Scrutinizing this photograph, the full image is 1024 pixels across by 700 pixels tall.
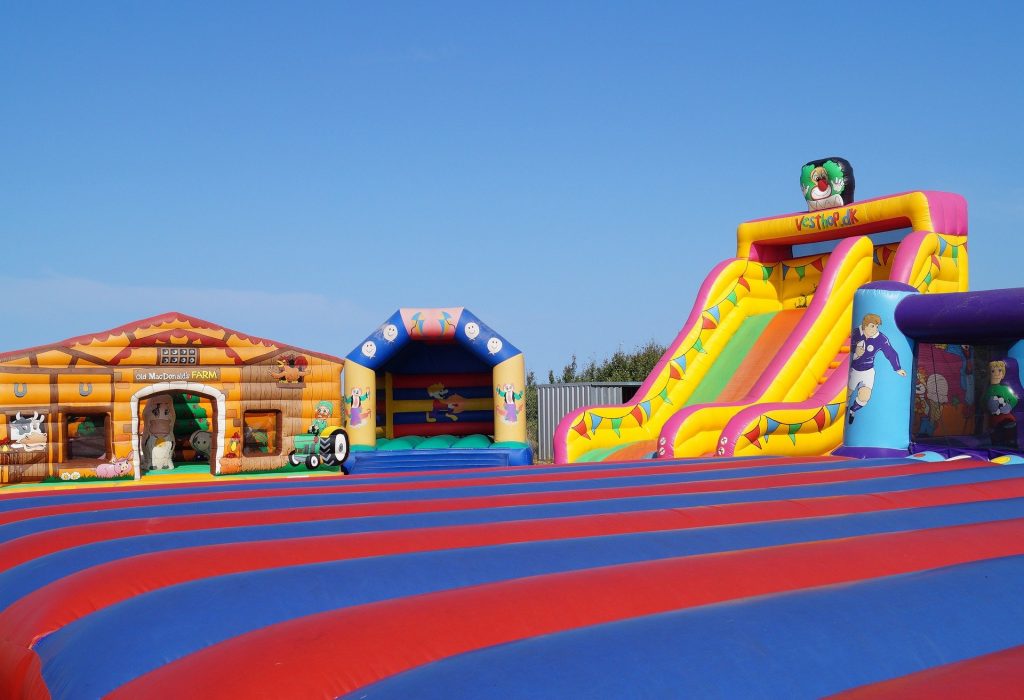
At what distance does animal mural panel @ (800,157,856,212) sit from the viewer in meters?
8.80

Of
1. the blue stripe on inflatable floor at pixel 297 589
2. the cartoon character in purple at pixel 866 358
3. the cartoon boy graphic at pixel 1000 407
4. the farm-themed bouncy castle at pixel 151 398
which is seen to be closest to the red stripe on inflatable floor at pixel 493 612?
the blue stripe on inflatable floor at pixel 297 589

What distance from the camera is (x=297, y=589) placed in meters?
1.81

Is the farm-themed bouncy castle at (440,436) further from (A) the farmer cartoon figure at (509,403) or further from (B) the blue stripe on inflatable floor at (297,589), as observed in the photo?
(B) the blue stripe on inflatable floor at (297,589)

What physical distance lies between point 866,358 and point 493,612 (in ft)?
13.4

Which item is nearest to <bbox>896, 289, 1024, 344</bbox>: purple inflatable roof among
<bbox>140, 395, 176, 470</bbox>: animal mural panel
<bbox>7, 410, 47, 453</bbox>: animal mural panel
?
<bbox>7, 410, 47, 453</bbox>: animal mural panel

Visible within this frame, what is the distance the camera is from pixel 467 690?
4.03ft

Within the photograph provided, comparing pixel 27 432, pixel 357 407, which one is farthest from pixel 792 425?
pixel 27 432

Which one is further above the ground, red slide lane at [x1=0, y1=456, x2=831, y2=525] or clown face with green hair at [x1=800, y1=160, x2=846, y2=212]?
clown face with green hair at [x1=800, y1=160, x2=846, y2=212]

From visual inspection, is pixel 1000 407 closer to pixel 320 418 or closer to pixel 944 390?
pixel 944 390

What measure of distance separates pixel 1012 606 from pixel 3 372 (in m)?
10.8

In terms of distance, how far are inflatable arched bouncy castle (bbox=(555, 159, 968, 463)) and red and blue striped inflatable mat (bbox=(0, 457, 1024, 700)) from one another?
3702mm

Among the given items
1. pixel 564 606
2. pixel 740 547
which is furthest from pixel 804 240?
pixel 564 606

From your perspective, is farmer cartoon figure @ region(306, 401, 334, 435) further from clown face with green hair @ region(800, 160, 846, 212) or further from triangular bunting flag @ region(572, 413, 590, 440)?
clown face with green hair @ region(800, 160, 846, 212)

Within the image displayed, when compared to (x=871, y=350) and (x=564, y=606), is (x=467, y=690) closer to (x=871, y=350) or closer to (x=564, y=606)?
(x=564, y=606)
